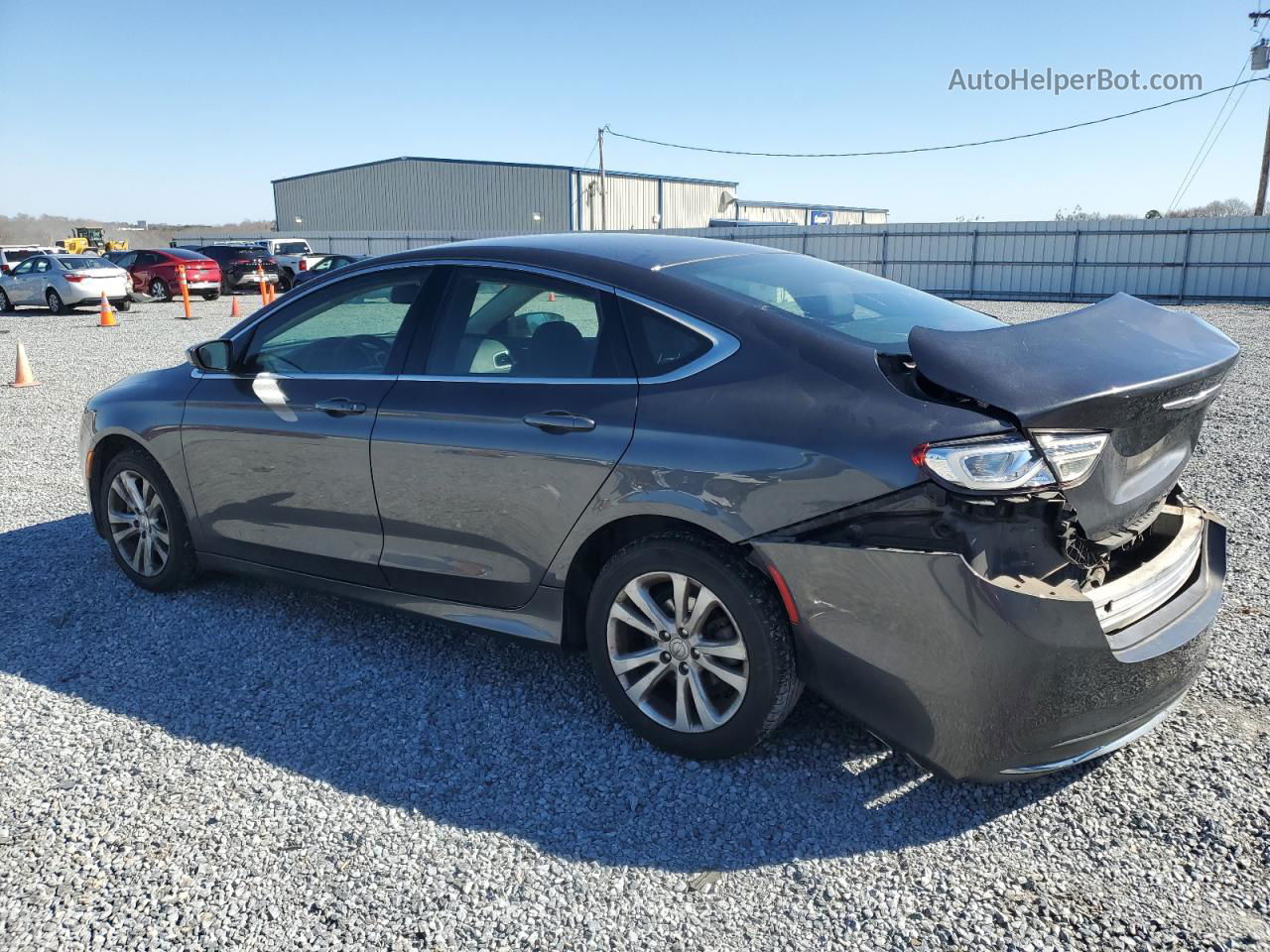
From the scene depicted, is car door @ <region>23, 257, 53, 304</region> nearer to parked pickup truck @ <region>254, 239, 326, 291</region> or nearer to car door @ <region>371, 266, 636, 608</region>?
parked pickup truck @ <region>254, 239, 326, 291</region>

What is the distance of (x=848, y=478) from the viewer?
8.57ft

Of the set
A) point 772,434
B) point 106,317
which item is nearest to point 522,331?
point 772,434

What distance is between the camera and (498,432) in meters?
3.31

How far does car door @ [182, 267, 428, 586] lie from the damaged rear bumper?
1752 mm

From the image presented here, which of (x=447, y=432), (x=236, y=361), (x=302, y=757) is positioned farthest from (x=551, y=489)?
(x=236, y=361)

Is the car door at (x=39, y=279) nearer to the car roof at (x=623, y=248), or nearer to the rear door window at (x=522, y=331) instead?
the car roof at (x=623, y=248)

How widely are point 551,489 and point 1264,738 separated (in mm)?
2475

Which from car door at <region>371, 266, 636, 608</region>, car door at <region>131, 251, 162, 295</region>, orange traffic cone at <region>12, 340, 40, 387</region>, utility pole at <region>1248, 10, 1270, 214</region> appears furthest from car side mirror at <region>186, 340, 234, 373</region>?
utility pole at <region>1248, 10, 1270, 214</region>

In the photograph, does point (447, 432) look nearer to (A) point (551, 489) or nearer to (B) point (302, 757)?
(A) point (551, 489)

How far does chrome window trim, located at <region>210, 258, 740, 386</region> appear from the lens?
297 centimetres

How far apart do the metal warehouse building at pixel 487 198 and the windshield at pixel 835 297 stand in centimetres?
4317

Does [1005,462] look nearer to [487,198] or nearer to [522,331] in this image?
[522,331]

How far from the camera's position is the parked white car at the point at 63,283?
22.0 m

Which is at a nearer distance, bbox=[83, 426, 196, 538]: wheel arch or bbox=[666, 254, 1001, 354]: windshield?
bbox=[666, 254, 1001, 354]: windshield
